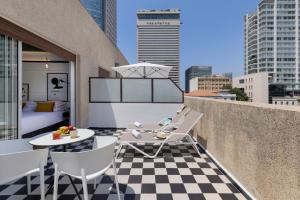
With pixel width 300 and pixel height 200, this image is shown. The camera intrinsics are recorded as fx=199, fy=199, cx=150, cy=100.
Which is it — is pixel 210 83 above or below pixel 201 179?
above

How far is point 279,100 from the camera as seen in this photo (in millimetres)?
67625

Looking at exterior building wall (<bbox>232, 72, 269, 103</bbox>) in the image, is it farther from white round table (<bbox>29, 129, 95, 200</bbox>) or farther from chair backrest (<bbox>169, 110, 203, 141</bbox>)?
white round table (<bbox>29, 129, 95, 200</bbox>)

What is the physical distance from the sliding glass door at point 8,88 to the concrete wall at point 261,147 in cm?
352

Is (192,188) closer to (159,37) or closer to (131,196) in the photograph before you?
(131,196)

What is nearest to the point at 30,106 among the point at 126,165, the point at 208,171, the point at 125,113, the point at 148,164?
the point at 125,113

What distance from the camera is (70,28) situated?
5.09 metres

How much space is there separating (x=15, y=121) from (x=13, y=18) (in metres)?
1.69

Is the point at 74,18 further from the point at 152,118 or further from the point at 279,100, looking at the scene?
the point at 279,100

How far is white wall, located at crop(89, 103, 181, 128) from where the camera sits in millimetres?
6633

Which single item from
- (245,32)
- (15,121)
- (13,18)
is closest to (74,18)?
(13,18)

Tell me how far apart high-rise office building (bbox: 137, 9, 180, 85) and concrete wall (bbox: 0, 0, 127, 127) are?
7958 centimetres

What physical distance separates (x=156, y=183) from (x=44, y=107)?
5566mm

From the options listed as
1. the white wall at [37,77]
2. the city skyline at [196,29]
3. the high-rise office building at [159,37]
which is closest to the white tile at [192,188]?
the white wall at [37,77]

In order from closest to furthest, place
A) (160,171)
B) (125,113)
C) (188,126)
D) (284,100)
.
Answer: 1. (160,171)
2. (188,126)
3. (125,113)
4. (284,100)
